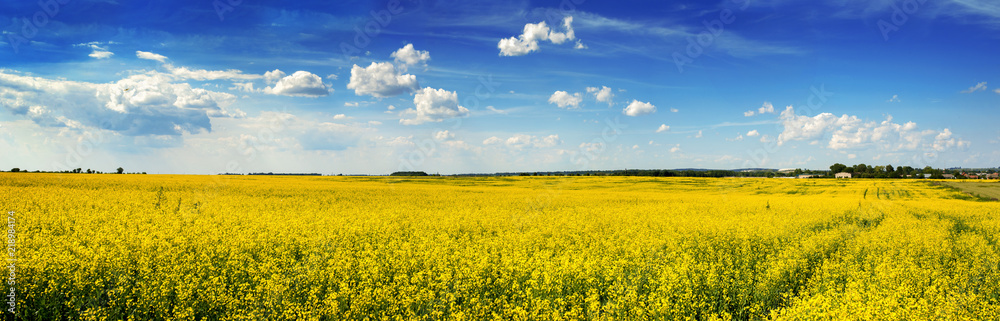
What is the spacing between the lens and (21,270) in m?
6.95

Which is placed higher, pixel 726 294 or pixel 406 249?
pixel 406 249

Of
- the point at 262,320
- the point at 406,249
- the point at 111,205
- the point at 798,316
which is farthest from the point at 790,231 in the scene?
the point at 111,205

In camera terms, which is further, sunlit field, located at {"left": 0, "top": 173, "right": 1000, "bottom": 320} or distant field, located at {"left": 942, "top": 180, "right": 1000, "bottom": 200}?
distant field, located at {"left": 942, "top": 180, "right": 1000, "bottom": 200}

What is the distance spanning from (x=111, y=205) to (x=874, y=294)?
2359 centimetres

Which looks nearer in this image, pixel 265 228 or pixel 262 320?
pixel 262 320

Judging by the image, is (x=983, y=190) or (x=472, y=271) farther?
(x=983, y=190)

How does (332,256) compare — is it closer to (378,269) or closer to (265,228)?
(378,269)

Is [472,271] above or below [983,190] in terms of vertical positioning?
above

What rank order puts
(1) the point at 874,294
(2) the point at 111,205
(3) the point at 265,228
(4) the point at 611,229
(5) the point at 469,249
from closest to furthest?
1. (1) the point at 874,294
2. (5) the point at 469,249
3. (3) the point at 265,228
4. (4) the point at 611,229
5. (2) the point at 111,205

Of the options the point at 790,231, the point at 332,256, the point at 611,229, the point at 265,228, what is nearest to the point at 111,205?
the point at 265,228

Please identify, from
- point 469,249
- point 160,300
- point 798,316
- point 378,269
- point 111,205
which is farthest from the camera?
point 111,205

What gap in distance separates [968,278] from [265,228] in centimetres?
1743

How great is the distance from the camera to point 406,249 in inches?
356

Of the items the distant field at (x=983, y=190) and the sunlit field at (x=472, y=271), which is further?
the distant field at (x=983, y=190)
